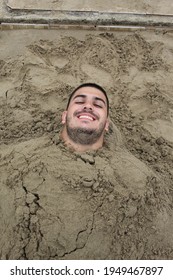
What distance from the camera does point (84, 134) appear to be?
2.77 metres

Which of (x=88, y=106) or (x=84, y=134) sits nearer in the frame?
(x=84, y=134)

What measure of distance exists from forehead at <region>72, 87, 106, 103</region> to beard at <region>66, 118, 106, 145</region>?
1.09 ft

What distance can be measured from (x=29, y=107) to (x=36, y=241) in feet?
5.35

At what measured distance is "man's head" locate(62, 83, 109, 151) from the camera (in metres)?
2.79

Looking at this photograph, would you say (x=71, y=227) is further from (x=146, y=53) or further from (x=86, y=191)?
(x=146, y=53)

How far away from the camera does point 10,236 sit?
233 centimetres

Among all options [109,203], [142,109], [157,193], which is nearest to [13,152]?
[109,203]

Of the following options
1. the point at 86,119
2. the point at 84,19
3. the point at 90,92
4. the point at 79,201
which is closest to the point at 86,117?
the point at 86,119

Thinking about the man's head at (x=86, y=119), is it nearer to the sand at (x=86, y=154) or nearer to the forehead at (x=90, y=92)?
the forehead at (x=90, y=92)

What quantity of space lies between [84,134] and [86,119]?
0.49ft

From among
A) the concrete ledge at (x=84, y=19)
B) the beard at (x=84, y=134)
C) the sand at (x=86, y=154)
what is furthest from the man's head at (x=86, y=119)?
the concrete ledge at (x=84, y=19)


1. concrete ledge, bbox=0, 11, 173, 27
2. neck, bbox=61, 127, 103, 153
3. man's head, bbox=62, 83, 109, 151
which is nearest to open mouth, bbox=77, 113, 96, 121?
man's head, bbox=62, 83, 109, 151

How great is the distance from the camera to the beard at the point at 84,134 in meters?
2.77

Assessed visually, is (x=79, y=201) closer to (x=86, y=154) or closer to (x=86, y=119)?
(x=86, y=154)
